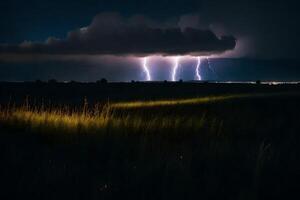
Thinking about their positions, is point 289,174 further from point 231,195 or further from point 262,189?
point 231,195

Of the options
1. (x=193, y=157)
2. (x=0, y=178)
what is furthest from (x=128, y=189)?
(x=193, y=157)

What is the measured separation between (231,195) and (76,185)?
1960mm

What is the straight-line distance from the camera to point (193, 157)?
25.5 ft

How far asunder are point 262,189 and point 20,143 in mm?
5323

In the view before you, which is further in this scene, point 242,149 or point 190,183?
point 242,149

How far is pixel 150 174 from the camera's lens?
6.34 metres

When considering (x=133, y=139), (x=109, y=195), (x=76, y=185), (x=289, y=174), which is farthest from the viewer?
(x=133, y=139)

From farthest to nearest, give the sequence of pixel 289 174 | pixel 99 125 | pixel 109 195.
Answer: pixel 99 125 → pixel 289 174 → pixel 109 195

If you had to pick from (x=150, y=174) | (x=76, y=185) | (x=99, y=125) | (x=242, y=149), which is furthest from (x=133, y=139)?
(x=76, y=185)

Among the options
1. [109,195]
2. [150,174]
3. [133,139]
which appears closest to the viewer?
[109,195]

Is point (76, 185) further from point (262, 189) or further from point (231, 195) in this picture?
point (262, 189)

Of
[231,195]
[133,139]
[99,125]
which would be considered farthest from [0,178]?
[99,125]

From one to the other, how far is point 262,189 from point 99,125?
6.07m

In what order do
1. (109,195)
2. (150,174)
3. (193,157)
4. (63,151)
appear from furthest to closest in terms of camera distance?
(63,151)
(193,157)
(150,174)
(109,195)
